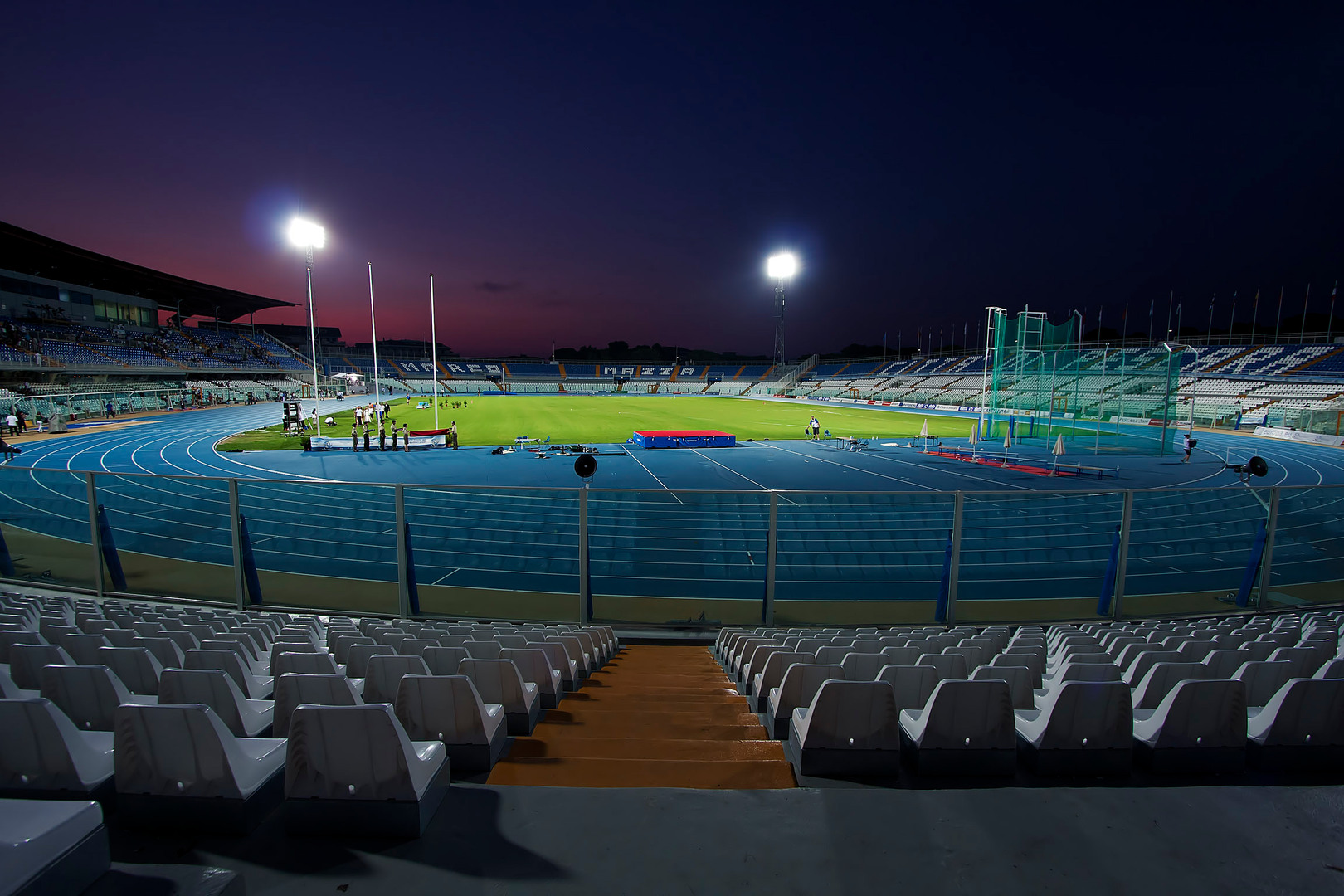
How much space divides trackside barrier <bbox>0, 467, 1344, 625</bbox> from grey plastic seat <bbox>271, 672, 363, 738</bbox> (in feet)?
13.2

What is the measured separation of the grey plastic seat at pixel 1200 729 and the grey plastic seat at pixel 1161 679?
0.60 meters

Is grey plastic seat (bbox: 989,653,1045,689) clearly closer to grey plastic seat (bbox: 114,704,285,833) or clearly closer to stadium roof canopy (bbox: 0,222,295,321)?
grey plastic seat (bbox: 114,704,285,833)

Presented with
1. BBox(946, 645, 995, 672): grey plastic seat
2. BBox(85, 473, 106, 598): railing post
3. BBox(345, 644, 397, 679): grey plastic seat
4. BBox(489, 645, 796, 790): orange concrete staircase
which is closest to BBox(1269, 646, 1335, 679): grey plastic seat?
BBox(946, 645, 995, 672): grey plastic seat

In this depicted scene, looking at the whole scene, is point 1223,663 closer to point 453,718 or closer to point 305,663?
point 453,718

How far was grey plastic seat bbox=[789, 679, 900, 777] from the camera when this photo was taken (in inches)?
106

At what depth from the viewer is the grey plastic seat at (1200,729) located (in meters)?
2.65

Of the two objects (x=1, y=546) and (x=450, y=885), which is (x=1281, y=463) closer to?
(x=450, y=885)

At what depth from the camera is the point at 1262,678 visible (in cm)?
347

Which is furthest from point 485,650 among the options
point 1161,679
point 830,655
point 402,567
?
point 1161,679

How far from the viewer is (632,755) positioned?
322 centimetres

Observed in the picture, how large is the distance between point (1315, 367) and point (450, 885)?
7592cm

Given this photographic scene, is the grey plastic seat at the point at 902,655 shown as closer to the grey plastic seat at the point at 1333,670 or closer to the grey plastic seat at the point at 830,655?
the grey plastic seat at the point at 830,655

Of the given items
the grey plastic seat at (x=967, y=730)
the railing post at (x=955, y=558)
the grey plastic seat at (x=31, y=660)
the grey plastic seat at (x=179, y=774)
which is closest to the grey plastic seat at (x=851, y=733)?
the grey plastic seat at (x=967, y=730)

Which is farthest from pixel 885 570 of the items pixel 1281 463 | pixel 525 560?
pixel 1281 463
